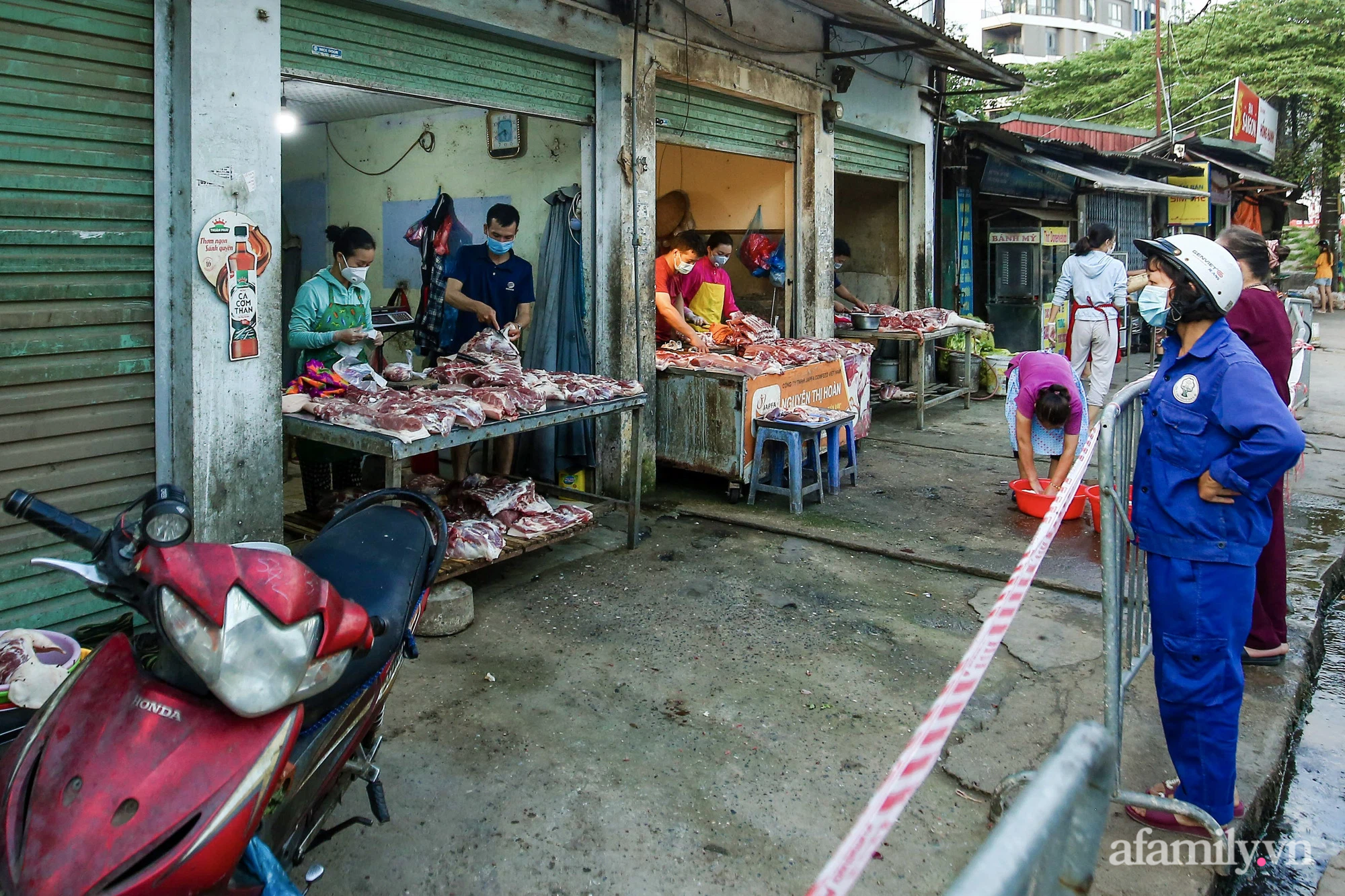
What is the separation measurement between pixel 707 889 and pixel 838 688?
1599 millimetres

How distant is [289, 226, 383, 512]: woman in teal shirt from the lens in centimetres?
584

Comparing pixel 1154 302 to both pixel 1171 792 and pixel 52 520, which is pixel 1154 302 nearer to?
pixel 1171 792

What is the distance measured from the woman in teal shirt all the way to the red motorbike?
3.77 meters

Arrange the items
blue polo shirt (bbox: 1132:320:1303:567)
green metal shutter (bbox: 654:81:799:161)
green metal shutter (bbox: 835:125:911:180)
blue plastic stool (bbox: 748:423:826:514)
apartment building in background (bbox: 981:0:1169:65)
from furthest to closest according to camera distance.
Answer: apartment building in background (bbox: 981:0:1169:65) → green metal shutter (bbox: 835:125:911:180) → green metal shutter (bbox: 654:81:799:161) → blue plastic stool (bbox: 748:423:826:514) → blue polo shirt (bbox: 1132:320:1303:567)

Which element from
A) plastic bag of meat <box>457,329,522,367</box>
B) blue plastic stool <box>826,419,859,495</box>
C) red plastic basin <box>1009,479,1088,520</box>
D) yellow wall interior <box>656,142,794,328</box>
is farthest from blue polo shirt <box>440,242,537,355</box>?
red plastic basin <box>1009,479,1088,520</box>

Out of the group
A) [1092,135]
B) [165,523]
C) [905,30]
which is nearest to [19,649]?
[165,523]

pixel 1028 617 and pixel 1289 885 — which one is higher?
pixel 1028 617

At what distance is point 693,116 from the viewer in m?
8.14

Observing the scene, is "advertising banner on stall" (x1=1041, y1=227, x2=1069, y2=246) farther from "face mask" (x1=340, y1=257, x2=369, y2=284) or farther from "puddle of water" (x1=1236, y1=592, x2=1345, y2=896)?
"face mask" (x1=340, y1=257, x2=369, y2=284)

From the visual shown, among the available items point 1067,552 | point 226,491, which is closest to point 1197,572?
point 1067,552

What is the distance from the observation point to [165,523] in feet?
6.68

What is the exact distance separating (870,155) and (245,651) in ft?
33.3

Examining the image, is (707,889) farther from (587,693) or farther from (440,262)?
(440,262)

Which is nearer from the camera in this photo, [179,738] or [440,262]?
[179,738]
